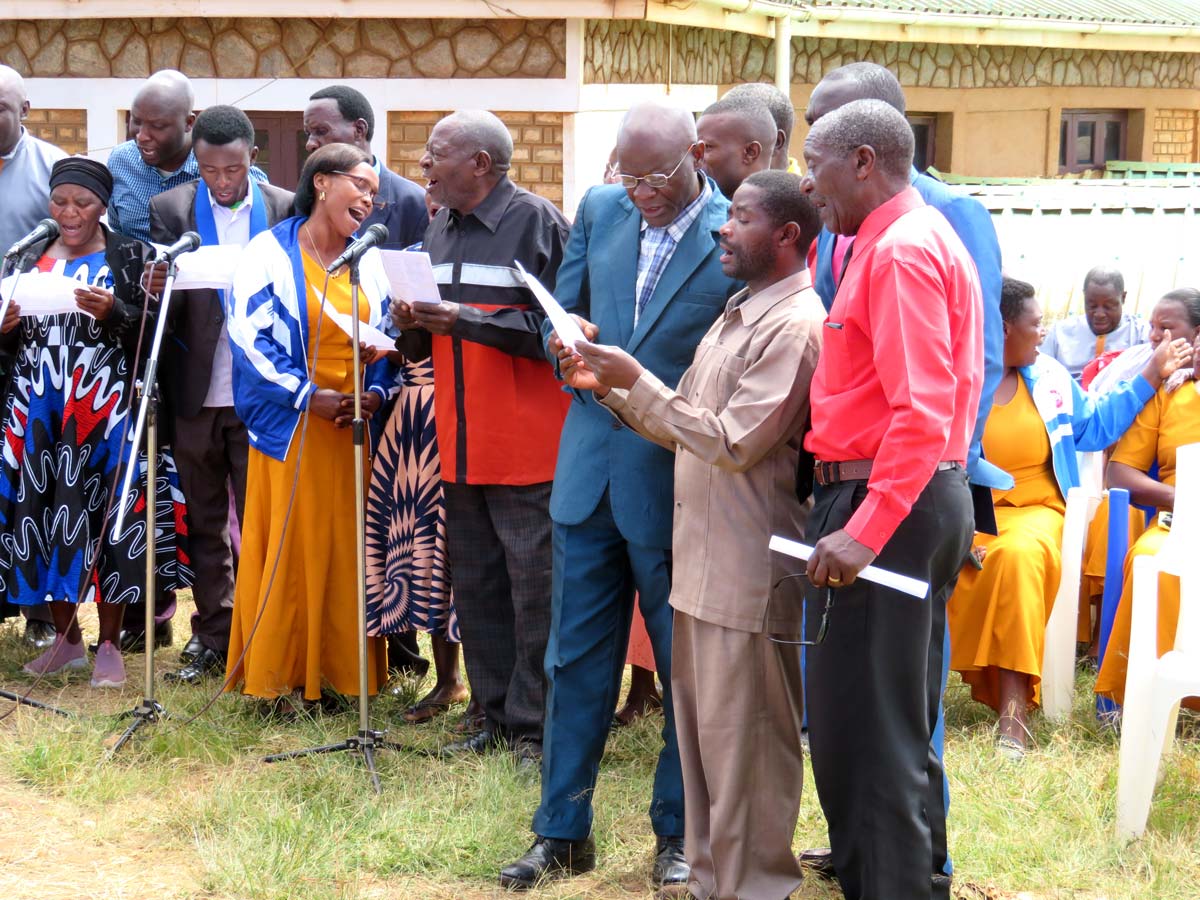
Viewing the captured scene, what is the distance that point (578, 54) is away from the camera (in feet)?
37.2

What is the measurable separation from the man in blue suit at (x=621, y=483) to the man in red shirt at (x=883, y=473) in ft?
1.65

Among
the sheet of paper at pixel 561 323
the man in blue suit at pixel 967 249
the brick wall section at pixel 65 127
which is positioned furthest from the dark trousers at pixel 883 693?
the brick wall section at pixel 65 127

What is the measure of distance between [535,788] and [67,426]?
2.51 m

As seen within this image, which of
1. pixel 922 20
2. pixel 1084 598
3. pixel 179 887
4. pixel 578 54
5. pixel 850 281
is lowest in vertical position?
pixel 179 887

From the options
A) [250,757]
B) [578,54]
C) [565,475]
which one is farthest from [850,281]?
[578,54]

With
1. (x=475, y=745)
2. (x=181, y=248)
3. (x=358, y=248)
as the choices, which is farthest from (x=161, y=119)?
(x=475, y=745)

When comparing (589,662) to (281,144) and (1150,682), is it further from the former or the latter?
(281,144)

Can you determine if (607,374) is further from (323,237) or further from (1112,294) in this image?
(1112,294)

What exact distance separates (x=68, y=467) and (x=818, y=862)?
341 cm

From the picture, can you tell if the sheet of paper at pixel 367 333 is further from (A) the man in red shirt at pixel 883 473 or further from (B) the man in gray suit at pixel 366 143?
(A) the man in red shirt at pixel 883 473

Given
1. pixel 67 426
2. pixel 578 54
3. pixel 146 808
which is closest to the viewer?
pixel 146 808

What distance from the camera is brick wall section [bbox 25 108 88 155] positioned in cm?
1243

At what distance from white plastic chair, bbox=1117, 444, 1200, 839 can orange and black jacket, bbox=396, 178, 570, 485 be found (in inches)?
77.4

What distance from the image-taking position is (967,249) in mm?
3838
